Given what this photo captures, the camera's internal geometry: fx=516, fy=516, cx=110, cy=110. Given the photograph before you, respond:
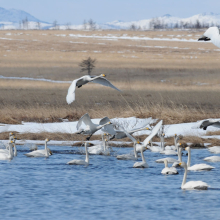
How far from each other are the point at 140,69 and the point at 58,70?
32.8 ft

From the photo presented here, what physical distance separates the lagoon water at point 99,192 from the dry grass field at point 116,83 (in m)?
7.41

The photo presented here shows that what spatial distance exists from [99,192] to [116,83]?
37638 mm

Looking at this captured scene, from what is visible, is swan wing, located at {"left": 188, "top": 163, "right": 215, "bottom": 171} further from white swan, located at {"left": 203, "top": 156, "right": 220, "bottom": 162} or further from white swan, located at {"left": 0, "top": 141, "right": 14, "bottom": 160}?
white swan, located at {"left": 0, "top": 141, "right": 14, "bottom": 160}

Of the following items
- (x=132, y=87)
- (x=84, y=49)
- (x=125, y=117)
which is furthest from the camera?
(x=84, y=49)

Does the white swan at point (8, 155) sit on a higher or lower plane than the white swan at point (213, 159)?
higher

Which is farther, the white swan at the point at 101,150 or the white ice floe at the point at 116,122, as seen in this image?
the white ice floe at the point at 116,122

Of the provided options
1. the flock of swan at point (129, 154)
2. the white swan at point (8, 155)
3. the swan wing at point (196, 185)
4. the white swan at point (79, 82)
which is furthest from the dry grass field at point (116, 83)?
the swan wing at point (196, 185)

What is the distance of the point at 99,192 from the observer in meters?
11.6

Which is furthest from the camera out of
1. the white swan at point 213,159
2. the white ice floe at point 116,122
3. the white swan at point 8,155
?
the white ice floe at point 116,122

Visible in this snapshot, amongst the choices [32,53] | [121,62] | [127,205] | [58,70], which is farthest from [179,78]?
[127,205]

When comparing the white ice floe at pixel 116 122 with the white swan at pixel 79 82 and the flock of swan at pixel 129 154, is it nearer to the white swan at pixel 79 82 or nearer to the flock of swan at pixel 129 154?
the flock of swan at pixel 129 154

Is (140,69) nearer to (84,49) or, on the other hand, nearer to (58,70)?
(58,70)

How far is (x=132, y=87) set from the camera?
144ft

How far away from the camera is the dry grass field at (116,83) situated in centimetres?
2320
